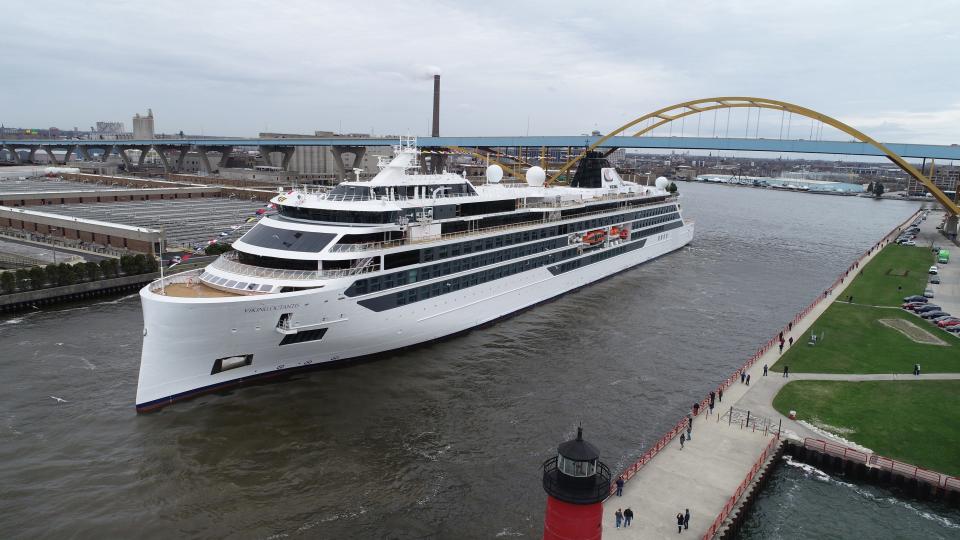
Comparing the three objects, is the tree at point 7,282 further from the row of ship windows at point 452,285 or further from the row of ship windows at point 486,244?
the row of ship windows at point 486,244

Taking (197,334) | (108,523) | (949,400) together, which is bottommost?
(108,523)

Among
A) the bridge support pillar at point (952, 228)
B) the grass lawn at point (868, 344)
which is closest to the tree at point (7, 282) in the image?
the grass lawn at point (868, 344)

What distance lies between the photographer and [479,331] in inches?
1316

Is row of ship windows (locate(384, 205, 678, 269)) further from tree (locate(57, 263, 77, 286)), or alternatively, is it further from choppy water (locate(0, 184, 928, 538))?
tree (locate(57, 263, 77, 286))

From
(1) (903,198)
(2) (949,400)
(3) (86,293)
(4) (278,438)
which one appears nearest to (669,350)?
(2) (949,400)

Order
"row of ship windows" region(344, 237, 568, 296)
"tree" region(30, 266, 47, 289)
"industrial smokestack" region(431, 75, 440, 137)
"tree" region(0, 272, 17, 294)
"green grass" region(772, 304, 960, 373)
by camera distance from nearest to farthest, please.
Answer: "row of ship windows" region(344, 237, 568, 296) < "green grass" region(772, 304, 960, 373) < "tree" region(0, 272, 17, 294) < "tree" region(30, 266, 47, 289) < "industrial smokestack" region(431, 75, 440, 137)

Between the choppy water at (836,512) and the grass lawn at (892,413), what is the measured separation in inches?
80.8

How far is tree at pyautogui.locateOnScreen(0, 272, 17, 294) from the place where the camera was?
3484 centimetres

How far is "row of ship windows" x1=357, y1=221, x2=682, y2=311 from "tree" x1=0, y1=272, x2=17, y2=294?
83.5 feet

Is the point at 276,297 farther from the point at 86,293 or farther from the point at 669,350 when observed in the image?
the point at 86,293

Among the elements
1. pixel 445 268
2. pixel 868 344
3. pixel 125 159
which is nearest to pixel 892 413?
pixel 868 344

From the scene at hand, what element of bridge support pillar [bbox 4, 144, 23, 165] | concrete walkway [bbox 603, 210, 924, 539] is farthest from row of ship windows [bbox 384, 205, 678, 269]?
bridge support pillar [bbox 4, 144, 23, 165]

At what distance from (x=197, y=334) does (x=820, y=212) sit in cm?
14056

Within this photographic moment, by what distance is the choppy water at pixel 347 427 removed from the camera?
17109mm
